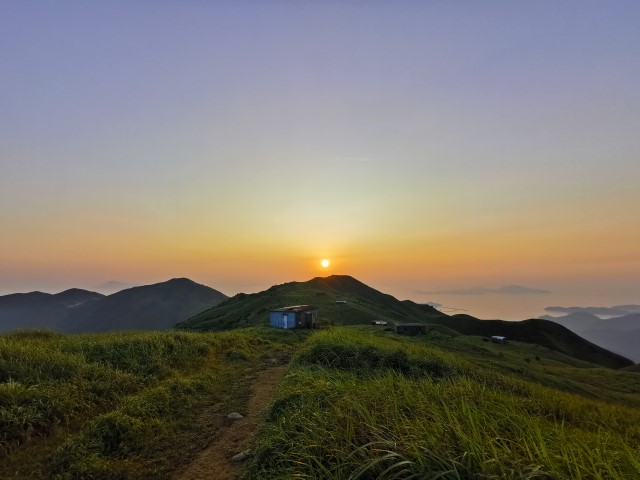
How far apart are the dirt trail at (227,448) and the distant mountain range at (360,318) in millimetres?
55356

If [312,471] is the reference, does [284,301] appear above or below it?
above

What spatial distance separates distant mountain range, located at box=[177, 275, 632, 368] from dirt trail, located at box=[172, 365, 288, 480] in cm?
5536

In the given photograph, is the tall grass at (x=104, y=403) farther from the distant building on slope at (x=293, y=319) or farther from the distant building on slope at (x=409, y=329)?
the distant building on slope at (x=409, y=329)

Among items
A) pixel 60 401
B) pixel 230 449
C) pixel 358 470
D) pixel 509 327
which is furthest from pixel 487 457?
pixel 509 327

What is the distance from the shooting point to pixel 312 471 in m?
5.52

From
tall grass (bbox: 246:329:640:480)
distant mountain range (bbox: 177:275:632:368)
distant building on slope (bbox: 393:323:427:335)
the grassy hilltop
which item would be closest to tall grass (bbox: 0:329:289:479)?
the grassy hilltop

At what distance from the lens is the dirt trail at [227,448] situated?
8828mm

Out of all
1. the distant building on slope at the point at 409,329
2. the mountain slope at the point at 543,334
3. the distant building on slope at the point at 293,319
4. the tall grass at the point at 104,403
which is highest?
the distant building on slope at the point at 293,319

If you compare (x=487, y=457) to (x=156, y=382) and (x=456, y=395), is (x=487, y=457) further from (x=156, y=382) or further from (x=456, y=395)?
(x=156, y=382)

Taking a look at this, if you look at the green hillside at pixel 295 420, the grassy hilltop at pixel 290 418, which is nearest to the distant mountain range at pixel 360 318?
the grassy hilltop at pixel 290 418

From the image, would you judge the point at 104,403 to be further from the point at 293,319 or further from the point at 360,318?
the point at 360,318

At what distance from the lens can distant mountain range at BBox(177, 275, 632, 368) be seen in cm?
8762

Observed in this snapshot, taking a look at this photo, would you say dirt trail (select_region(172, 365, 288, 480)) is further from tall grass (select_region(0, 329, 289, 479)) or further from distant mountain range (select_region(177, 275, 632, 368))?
distant mountain range (select_region(177, 275, 632, 368))

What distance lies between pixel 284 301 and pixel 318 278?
267ft
